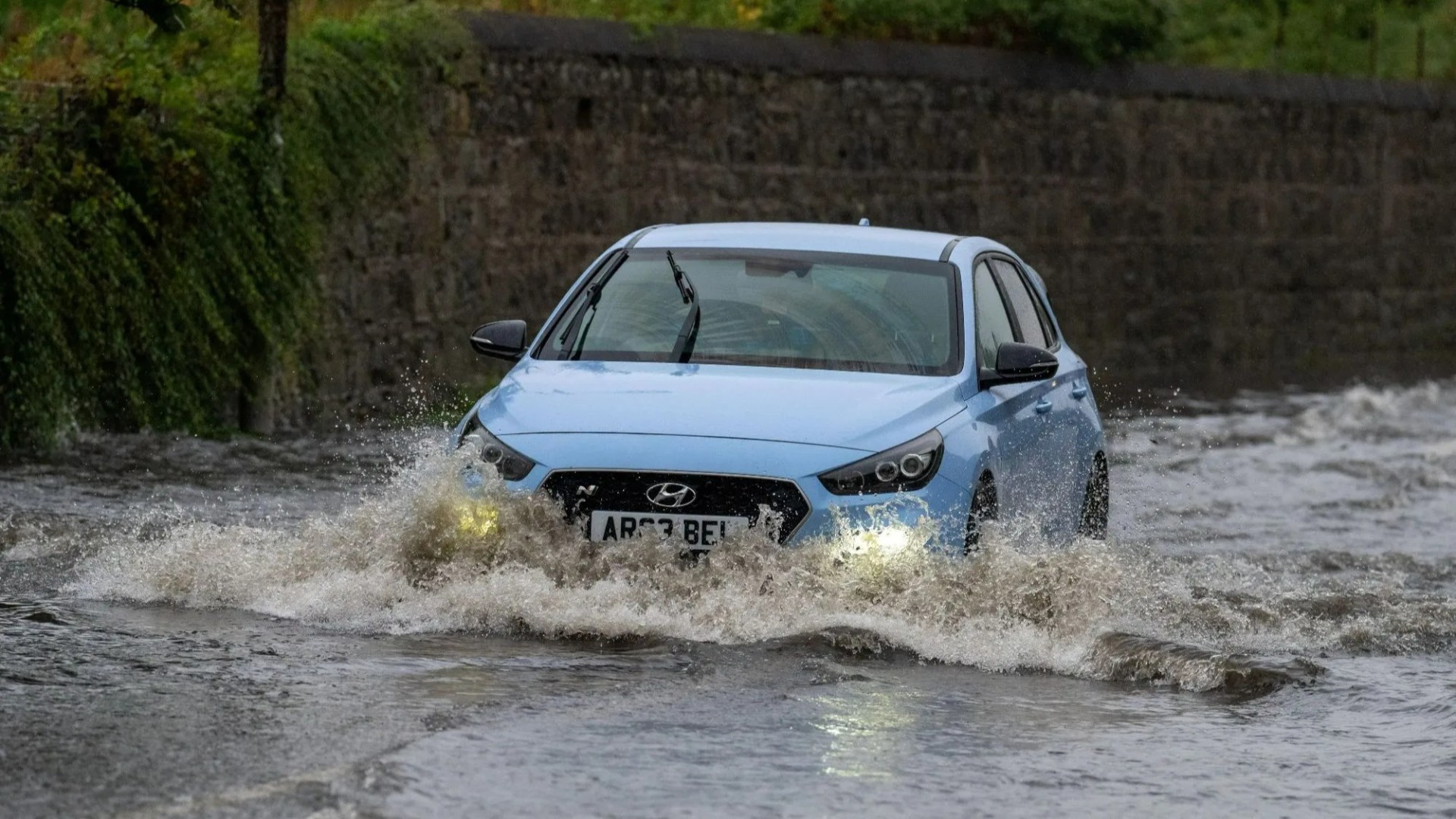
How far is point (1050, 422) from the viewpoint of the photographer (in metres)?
10.8

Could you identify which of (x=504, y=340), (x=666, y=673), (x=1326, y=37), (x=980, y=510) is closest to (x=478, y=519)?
(x=666, y=673)

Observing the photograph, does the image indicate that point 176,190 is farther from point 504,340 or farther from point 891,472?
point 891,472

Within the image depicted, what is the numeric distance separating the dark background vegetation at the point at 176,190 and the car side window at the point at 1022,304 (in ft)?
14.1

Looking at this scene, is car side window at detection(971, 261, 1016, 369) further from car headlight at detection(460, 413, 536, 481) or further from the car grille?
car headlight at detection(460, 413, 536, 481)

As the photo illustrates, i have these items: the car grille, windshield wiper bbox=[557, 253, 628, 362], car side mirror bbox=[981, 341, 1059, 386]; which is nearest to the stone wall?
windshield wiper bbox=[557, 253, 628, 362]

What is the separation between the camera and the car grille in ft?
28.7

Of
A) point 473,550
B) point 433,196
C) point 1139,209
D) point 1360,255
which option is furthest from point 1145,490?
point 1360,255

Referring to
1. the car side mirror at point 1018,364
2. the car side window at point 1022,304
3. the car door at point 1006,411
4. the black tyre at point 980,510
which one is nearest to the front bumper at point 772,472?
the black tyre at point 980,510

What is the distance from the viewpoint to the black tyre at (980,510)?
9.12 m

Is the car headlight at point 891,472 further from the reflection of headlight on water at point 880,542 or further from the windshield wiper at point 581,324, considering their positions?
the windshield wiper at point 581,324

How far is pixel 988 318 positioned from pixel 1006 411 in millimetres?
714

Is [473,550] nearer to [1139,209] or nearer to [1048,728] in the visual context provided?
[1048,728]

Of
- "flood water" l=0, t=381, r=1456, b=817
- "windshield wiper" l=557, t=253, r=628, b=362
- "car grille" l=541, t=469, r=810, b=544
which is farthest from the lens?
"windshield wiper" l=557, t=253, r=628, b=362

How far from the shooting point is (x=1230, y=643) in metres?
9.37
